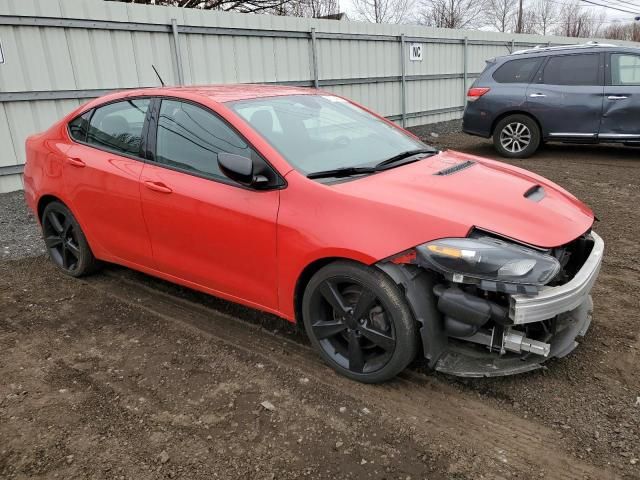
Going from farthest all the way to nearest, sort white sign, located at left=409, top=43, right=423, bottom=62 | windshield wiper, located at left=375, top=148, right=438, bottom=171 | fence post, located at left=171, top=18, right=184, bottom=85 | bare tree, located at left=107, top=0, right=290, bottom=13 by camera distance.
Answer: bare tree, located at left=107, top=0, right=290, bottom=13, white sign, located at left=409, top=43, right=423, bottom=62, fence post, located at left=171, top=18, right=184, bottom=85, windshield wiper, located at left=375, top=148, right=438, bottom=171

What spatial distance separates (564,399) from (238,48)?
829 centimetres

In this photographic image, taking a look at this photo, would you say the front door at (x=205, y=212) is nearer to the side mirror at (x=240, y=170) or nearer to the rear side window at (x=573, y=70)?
the side mirror at (x=240, y=170)

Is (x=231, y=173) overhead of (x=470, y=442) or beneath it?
overhead

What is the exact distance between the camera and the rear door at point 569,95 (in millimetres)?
8672

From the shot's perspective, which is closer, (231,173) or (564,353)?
(564,353)

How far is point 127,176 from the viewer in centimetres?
374

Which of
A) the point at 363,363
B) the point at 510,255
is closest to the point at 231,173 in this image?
the point at 363,363

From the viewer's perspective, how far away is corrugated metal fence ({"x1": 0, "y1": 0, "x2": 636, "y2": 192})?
7.11m

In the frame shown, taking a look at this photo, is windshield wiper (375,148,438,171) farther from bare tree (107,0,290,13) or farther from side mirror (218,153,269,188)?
bare tree (107,0,290,13)

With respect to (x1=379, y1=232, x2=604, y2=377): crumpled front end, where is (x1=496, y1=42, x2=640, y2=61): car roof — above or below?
above

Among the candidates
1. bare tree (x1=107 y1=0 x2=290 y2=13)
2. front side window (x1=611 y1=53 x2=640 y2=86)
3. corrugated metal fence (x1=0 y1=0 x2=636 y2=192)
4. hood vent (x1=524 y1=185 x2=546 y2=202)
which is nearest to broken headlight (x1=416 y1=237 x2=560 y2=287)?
hood vent (x1=524 y1=185 x2=546 y2=202)

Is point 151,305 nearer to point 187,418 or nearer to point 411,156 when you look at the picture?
point 187,418

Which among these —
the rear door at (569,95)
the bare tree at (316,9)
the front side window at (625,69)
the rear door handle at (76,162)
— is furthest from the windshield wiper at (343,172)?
the bare tree at (316,9)

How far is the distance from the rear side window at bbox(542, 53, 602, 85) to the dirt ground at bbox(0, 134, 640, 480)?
5.95 m
